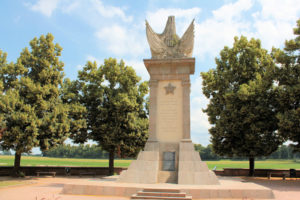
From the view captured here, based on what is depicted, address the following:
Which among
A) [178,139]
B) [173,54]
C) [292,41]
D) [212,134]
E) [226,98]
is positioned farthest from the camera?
[212,134]

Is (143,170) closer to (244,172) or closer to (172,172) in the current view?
(172,172)

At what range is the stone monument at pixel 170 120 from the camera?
13.9 m

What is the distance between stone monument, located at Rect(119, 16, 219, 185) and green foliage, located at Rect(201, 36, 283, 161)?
923cm

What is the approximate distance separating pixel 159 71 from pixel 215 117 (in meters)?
12.5

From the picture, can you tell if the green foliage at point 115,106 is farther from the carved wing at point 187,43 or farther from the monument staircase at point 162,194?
the monument staircase at point 162,194

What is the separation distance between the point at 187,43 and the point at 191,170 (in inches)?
319

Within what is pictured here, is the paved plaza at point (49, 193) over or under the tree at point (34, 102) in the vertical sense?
under

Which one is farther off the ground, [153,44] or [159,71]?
[153,44]

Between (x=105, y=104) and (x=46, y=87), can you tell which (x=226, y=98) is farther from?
(x=46, y=87)

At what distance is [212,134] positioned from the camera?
2597 cm

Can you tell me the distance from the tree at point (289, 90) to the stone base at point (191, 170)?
30.2 ft

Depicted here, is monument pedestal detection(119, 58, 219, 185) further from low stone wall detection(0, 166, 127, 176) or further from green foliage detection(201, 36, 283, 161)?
low stone wall detection(0, 166, 127, 176)

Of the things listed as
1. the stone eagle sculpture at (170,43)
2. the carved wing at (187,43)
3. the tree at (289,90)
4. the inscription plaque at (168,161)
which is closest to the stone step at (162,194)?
the inscription plaque at (168,161)

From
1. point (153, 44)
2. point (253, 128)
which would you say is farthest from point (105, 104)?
point (253, 128)
